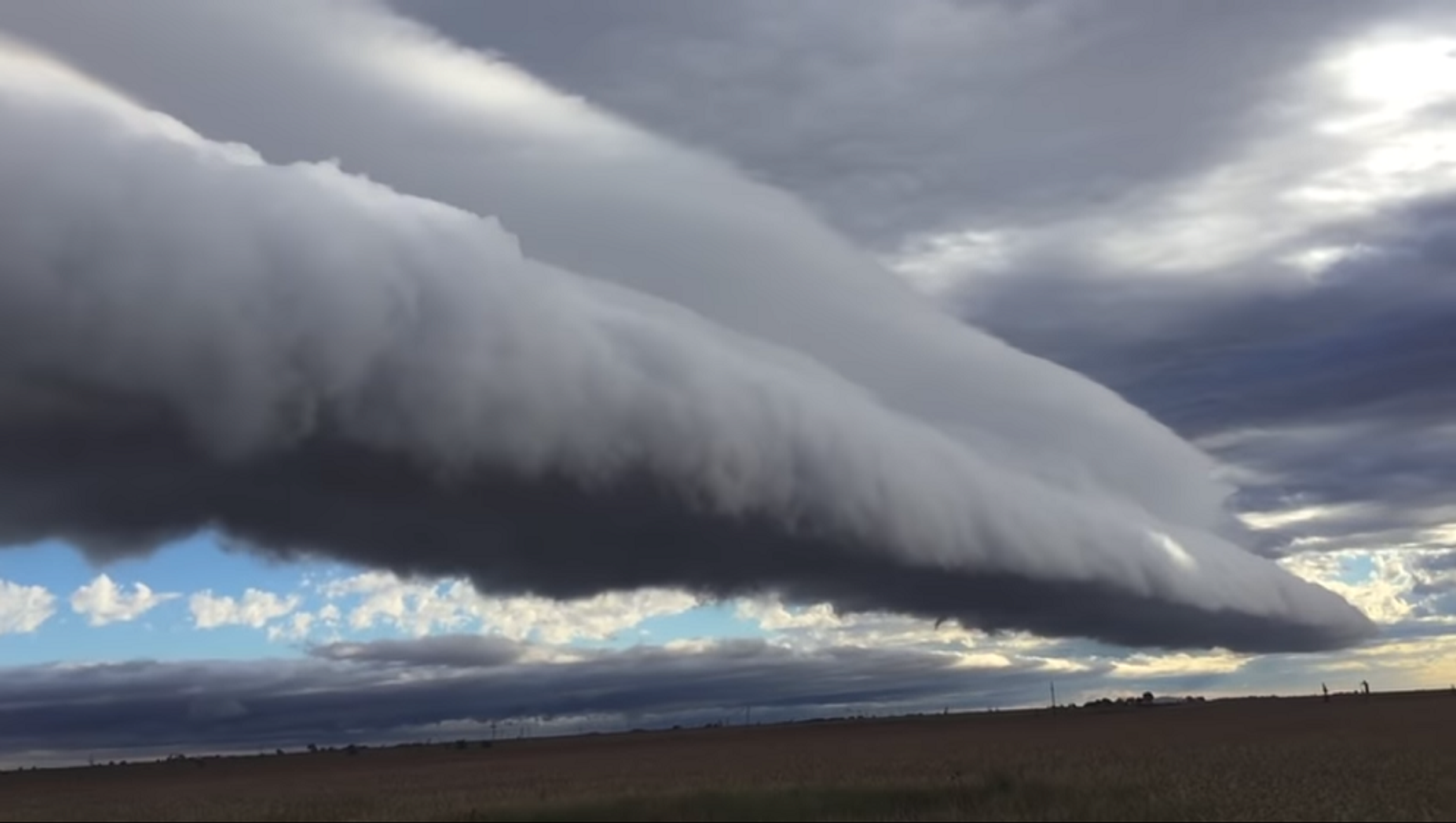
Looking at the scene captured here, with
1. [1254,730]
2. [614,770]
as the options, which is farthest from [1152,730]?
[614,770]

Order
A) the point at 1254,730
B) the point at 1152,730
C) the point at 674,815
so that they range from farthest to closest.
Answer: the point at 1152,730 < the point at 1254,730 < the point at 674,815

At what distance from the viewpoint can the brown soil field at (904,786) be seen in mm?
56500

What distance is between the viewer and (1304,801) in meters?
58.2

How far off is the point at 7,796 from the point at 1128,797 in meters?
97.9

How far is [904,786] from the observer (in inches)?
2506

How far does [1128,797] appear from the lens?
58250 millimetres

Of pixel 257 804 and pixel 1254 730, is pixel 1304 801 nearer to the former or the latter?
pixel 257 804

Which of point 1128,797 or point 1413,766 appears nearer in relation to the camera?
point 1128,797

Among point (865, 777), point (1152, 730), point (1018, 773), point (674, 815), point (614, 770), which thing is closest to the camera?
point (674, 815)

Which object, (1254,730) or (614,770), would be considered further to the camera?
(1254,730)

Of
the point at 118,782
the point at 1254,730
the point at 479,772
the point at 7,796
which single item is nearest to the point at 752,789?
the point at 479,772

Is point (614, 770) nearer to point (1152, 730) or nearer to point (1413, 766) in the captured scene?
point (1413, 766)

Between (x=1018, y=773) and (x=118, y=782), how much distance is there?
4526 inches

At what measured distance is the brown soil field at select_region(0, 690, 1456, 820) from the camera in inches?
2224
